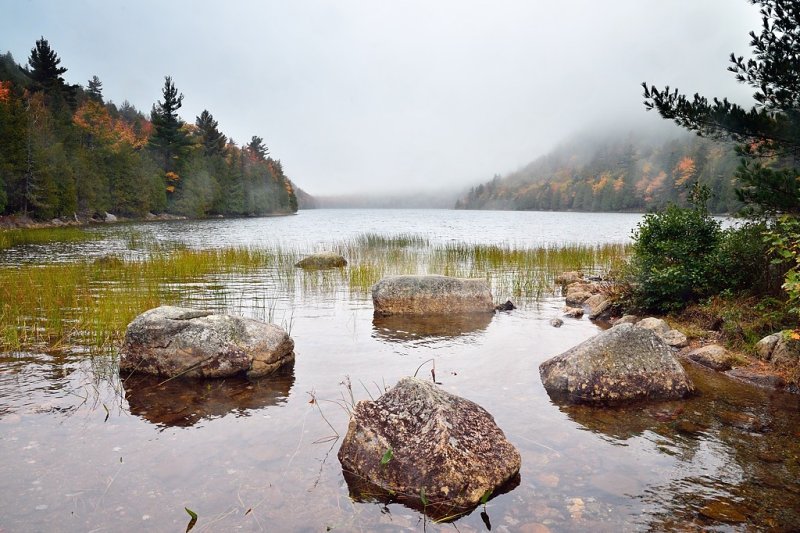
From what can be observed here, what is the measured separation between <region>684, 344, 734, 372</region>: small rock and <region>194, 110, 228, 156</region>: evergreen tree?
116 metres

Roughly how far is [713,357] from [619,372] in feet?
9.32

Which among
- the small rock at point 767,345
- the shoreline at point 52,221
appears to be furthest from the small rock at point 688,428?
the shoreline at point 52,221

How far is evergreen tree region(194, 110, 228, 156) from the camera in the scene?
112m

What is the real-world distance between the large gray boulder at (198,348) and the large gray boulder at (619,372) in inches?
180

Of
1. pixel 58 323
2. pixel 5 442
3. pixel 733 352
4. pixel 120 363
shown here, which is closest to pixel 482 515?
→ pixel 5 442

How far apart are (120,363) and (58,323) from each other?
358 centimetres

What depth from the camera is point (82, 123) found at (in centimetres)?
7306

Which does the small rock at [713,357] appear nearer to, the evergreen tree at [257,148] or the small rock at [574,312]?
the small rock at [574,312]

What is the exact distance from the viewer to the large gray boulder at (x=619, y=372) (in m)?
7.03

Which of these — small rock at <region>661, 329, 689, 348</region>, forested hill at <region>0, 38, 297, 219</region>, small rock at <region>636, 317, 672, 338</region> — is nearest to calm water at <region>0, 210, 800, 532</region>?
small rock at <region>661, 329, 689, 348</region>

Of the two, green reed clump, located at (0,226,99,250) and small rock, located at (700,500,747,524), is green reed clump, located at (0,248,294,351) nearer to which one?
small rock, located at (700,500,747,524)

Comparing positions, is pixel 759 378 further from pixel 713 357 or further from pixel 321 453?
pixel 321 453

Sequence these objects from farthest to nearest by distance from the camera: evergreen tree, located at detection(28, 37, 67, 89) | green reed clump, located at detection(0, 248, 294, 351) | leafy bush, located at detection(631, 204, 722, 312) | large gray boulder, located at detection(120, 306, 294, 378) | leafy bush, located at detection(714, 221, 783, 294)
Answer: evergreen tree, located at detection(28, 37, 67, 89)
leafy bush, located at detection(631, 204, 722, 312)
leafy bush, located at detection(714, 221, 783, 294)
green reed clump, located at detection(0, 248, 294, 351)
large gray boulder, located at detection(120, 306, 294, 378)

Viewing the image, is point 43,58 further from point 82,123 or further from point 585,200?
point 585,200
